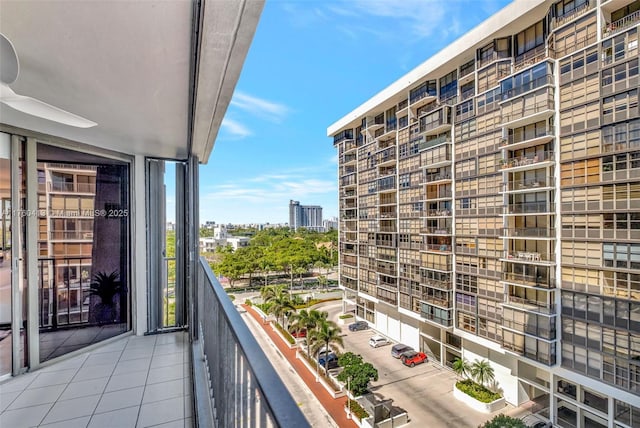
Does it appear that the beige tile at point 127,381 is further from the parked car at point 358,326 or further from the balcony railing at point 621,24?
the parked car at point 358,326

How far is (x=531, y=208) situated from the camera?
804 cm

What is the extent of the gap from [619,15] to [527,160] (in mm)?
3431

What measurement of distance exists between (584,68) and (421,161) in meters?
5.19

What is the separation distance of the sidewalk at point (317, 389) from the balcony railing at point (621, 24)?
1111cm

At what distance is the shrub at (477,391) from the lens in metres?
8.66

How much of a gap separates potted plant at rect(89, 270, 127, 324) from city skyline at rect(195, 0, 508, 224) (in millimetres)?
1226

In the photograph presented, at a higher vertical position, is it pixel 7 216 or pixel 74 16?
pixel 74 16

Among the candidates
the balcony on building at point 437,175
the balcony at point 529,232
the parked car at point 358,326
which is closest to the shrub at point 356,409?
the parked car at point 358,326

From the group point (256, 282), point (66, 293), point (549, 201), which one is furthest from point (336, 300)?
point (66, 293)

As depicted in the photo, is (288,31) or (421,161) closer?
(288,31)

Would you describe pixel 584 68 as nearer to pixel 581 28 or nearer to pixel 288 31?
pixel 581 28

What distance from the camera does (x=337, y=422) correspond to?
8.09 m

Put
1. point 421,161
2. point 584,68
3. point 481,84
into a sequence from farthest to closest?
point 421,161 < point 481,84 < point 584,68

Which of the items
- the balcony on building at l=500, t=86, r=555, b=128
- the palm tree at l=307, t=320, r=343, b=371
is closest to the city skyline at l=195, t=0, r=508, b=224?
the balcony on building at l=500, t=86, r=555, b=128
